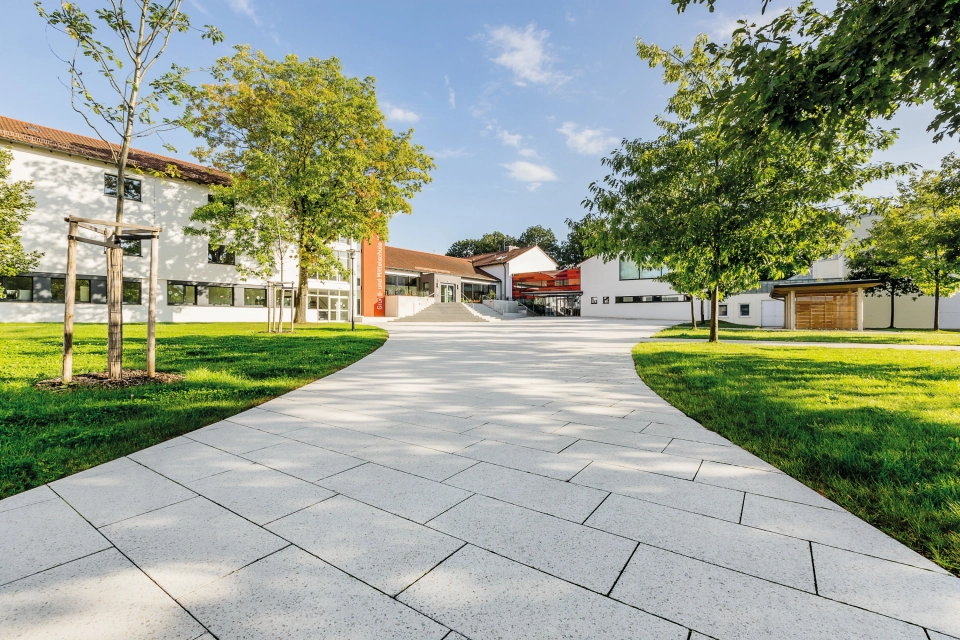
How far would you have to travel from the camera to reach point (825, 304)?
936 inches

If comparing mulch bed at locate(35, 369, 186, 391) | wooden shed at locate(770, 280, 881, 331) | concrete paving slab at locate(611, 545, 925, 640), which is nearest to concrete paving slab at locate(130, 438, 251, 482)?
mulch bed at locate(35, 369, 186, 391)

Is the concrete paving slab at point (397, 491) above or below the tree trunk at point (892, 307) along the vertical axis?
below

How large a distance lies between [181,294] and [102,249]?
4260 mm

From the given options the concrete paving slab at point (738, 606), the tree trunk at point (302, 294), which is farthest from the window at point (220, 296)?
the concrete paving slab at point (738, 606)

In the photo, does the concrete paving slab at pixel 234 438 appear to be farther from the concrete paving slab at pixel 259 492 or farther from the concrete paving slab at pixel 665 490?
the concrete paving slab at pixel 665 490

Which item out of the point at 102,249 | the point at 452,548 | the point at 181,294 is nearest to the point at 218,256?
the point at 181,294

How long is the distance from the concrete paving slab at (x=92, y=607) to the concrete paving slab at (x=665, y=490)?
2.53m

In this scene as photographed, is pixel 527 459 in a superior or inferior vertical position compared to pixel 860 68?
inferior

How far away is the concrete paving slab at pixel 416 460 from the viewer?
3.38m

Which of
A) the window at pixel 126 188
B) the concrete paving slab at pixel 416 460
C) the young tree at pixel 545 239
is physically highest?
the young tree at pixel 545 239

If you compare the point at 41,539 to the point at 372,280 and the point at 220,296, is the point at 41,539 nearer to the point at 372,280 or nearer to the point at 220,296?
the point at 220,296

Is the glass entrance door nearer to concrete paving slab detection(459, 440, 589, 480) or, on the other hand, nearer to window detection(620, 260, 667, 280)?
window detection(620, 260, 667, 280)

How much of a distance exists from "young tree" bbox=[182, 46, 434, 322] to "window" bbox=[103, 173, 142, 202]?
14.7ft

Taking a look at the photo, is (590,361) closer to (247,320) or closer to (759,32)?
(759,32)
